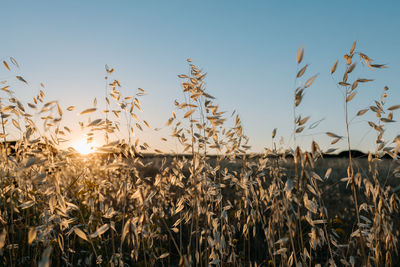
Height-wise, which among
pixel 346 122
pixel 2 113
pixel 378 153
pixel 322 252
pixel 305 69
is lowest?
pixel 322 252

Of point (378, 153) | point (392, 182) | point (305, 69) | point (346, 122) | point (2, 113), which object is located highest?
point (305, 69)

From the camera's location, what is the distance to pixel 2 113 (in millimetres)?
2176


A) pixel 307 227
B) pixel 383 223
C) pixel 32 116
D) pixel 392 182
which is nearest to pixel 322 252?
pixel 307 227

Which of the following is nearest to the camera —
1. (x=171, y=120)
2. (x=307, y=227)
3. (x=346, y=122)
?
(x=346, y=122)

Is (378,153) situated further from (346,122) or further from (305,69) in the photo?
(305,69)

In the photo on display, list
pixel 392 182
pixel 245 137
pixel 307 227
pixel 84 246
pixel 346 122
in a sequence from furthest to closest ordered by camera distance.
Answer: pixel 392 182, pixel 307 227, pixel 84 246, pixel 245 137, pixel 346 122

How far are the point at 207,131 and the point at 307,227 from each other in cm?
270

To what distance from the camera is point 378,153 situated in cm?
216

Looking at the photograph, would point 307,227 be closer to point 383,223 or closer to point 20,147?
point 383,223

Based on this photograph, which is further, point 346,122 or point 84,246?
point 84,246

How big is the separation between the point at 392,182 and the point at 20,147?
296 inches

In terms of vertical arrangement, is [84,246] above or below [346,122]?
below

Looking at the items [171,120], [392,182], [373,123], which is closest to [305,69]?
[373,123]

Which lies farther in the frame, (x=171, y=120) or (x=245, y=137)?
(x=245, y=137)
